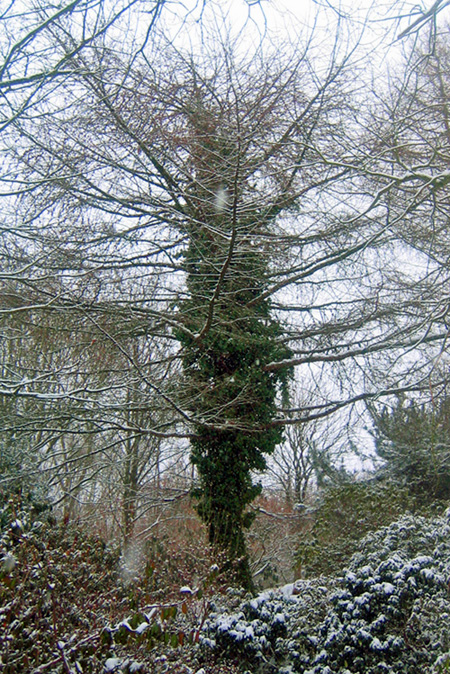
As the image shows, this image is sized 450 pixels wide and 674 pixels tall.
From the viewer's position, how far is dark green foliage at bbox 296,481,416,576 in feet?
25.5

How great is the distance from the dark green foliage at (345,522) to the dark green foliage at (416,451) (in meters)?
1.53

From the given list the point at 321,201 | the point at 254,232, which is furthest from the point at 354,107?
the point at 254,232

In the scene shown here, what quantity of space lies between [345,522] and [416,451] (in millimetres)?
3230

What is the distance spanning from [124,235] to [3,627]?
503 cm

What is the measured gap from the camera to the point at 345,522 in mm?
8375

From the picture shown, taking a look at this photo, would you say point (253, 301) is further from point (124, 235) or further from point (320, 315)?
point (124, 235)

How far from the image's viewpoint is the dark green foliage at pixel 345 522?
307 inches

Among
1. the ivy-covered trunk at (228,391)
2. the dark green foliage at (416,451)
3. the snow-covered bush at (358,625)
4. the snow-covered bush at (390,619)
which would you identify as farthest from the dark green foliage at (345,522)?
the snow-covered bush at (390,619)

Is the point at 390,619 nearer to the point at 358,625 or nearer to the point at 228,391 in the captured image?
the point at 358,625

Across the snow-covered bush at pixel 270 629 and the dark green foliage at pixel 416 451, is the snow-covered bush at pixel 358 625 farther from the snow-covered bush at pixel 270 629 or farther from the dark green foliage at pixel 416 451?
the dark green foliage at pixel 416 451

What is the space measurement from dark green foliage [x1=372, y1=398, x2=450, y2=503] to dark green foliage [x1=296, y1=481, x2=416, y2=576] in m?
1.53

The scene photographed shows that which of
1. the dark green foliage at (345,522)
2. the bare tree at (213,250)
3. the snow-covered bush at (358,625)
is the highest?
the bare tree at (213,250)

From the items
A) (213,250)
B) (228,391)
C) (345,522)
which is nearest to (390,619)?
(345,522)

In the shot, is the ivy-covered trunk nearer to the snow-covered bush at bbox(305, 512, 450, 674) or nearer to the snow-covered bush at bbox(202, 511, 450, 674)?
the snow-covered bush at bbox(202, 511, 450, 674)
